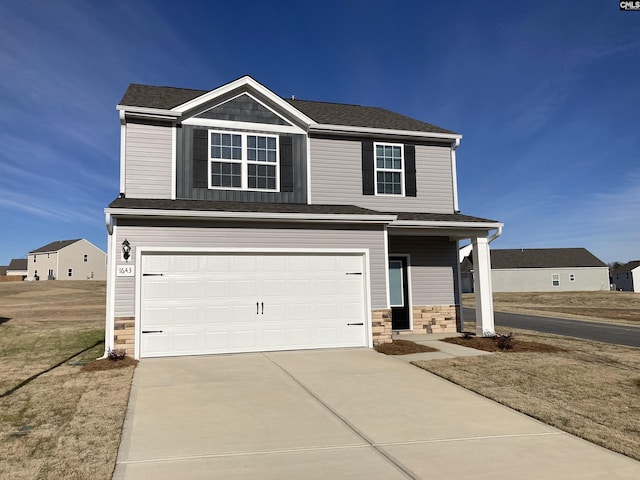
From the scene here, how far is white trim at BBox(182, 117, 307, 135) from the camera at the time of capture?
42.6 ft

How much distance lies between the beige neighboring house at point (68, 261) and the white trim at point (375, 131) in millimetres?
60788

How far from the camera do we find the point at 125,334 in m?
10.3

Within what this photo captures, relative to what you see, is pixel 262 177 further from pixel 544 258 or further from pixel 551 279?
pixel 544 258

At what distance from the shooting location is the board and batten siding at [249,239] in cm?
1046

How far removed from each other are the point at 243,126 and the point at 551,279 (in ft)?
157

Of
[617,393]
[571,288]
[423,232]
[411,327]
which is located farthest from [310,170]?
[571,288]

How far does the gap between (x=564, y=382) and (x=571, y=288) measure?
161 ft

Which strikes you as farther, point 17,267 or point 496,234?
point 17,267

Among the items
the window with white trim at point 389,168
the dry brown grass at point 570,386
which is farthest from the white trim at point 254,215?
the dry brown grass at point 570,386

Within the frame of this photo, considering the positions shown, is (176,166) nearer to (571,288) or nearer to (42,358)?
(42,358)

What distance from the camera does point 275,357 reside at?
1055cm

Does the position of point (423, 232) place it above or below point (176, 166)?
below

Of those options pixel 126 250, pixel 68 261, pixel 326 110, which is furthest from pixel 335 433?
pixel 68 261

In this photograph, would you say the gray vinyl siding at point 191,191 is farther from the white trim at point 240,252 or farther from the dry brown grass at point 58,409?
the dry brown grass at point 58,409
